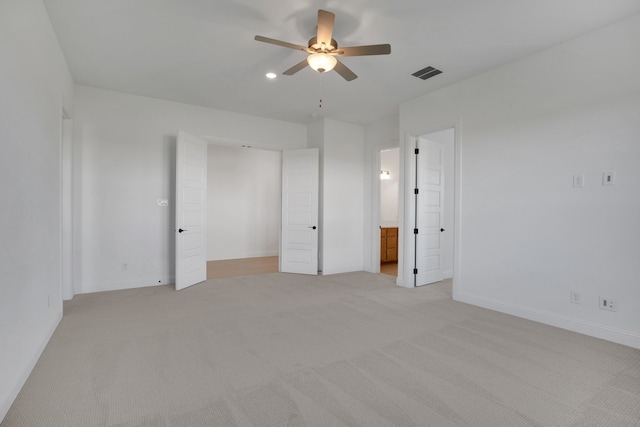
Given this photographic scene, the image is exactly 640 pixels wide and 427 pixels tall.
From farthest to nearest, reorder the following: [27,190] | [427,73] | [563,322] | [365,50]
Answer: [427,73] < [563,322] < [365,50] < [27,190]

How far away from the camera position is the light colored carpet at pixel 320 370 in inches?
71.6

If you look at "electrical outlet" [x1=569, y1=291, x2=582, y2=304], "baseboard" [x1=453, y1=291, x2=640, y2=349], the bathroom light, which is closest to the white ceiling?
the bathroom light

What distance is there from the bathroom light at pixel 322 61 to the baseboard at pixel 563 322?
3.24 m

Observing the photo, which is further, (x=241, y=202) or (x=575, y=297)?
(x=241, y=202)

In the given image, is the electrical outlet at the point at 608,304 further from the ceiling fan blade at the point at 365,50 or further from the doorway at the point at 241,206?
the doorway at the point at 241,206

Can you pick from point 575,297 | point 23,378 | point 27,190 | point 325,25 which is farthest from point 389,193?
point 23,378

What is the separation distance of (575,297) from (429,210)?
2.29 meters

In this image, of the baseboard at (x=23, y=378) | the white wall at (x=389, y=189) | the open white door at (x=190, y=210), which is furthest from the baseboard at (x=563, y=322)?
the baseboard at (x=23, y=378)

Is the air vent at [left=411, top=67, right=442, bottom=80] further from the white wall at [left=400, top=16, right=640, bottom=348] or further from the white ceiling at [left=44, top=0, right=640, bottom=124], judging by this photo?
the white wall at [left=400, top=16, right=640, bottom=348]

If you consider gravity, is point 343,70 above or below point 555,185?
above

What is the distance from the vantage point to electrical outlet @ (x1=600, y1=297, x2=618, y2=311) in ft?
9.33

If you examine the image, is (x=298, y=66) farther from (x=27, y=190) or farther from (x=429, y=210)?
(x=429, y=210)

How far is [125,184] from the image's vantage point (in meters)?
4.69

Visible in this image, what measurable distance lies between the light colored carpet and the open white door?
989mm
